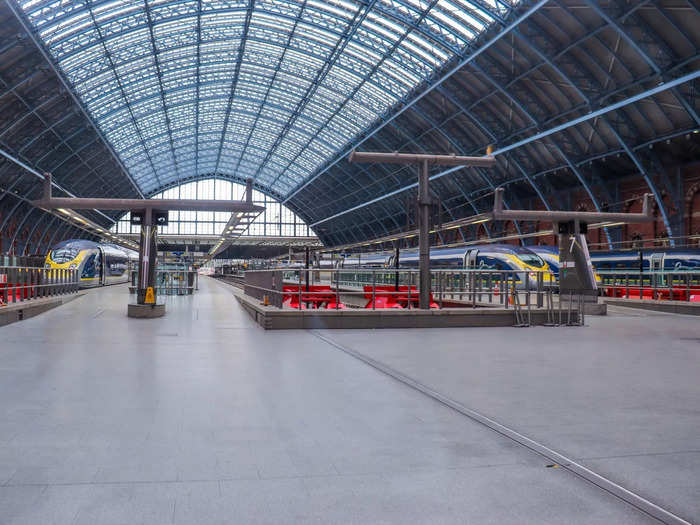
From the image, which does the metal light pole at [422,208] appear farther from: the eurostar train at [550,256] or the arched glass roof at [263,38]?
the eurostar train at [550,256]

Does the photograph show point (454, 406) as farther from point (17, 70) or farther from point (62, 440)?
point (17, 70)

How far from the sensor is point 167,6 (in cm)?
3706

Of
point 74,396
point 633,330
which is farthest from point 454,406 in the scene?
point 633,330

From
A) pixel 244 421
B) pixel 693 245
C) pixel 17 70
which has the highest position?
pixel 17 70

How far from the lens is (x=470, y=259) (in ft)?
121

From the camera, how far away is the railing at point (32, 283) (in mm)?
17625

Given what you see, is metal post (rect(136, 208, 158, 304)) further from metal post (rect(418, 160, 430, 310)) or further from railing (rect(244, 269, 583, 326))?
metal post (rect(418, 160, 430, 310))

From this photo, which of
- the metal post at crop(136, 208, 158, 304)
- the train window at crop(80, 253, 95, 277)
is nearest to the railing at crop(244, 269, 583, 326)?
the metal post at crop(136, 208, 158, 304)

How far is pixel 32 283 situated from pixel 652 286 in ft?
79.1

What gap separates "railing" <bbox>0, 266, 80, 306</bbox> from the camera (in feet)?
57.8

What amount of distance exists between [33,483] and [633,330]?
13948 mm

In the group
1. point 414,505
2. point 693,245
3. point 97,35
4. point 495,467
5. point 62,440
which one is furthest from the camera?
point 97,35

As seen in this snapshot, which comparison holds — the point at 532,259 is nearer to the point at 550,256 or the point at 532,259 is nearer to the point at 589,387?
the point at 550,256

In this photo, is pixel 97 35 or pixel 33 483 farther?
pixel 97 35
